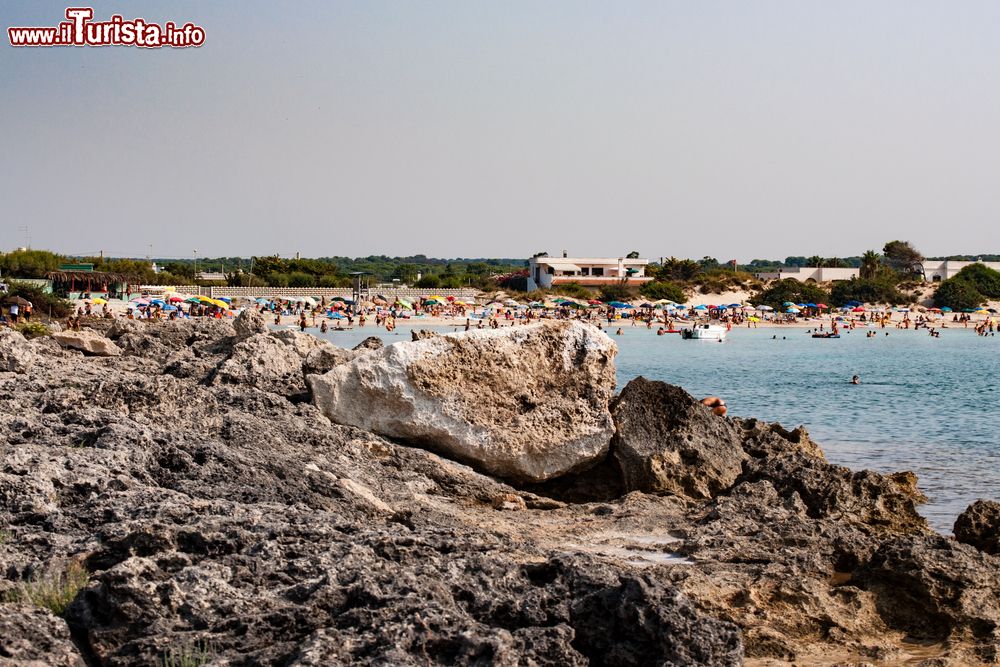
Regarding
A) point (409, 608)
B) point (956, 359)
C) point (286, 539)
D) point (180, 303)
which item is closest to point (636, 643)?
point (409, 608)

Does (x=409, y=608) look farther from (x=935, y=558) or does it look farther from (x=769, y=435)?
(x=769, y=435)

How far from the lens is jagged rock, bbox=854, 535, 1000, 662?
6.46 meters

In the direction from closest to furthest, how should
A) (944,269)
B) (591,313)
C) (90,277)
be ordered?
(90,277) < (591,313) < (944,269)

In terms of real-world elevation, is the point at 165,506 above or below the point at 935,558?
above

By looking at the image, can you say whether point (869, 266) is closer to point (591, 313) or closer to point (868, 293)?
point (868, 293)

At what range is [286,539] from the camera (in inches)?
211

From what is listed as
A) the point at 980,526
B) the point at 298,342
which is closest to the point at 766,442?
the point at 980,526

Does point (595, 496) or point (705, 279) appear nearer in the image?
point (595, 496)

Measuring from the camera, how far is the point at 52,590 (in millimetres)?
4711

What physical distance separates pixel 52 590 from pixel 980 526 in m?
7.30

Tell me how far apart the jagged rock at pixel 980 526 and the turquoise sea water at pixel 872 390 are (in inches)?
127

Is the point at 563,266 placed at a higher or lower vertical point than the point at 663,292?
higher

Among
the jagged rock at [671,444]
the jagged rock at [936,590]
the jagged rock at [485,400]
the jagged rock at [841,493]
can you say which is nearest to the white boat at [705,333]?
the jagged rock at [671,444]

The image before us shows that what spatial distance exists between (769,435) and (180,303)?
187 ft
